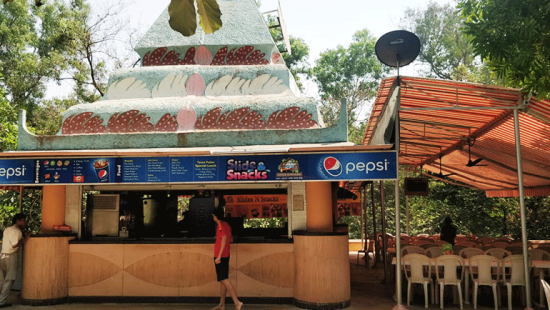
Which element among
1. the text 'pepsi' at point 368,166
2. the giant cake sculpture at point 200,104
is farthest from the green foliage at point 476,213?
the text 'pepsi' at point 368,166

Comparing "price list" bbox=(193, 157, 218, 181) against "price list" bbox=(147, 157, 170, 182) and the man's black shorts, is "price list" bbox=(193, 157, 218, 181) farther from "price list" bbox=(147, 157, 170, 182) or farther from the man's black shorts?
the man's black shorts

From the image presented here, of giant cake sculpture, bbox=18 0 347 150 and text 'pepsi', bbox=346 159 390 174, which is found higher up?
giant cake sculpture, bbox=18 0 347 150

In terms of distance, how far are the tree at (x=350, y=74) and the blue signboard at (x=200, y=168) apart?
77.3ft

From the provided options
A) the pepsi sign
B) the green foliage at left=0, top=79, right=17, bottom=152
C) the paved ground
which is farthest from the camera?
the green foliage at left=0, top=79, right=17, bottom=152

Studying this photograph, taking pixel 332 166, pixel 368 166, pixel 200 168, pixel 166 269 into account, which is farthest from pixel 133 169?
pixel 368 166

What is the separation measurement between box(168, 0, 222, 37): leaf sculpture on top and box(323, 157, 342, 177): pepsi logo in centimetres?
616

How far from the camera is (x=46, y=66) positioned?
24.4m

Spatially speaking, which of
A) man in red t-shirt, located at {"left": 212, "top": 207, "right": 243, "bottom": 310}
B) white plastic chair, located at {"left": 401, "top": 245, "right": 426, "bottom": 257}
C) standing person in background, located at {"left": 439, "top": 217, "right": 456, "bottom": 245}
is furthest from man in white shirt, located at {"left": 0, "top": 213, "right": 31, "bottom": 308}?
standing person in background, located at {"left": 439, "top": 217, "right": 456, "bottom": 245}

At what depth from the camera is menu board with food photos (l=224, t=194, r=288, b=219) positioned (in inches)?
499

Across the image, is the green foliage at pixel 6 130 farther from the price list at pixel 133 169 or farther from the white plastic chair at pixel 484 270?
the white plastic chair at pixel 484 270

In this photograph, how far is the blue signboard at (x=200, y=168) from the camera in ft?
25.8

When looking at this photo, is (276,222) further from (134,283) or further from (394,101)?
(394,101)

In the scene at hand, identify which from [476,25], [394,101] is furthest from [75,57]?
[476,25]

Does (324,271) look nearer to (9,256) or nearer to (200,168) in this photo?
(200,168)
